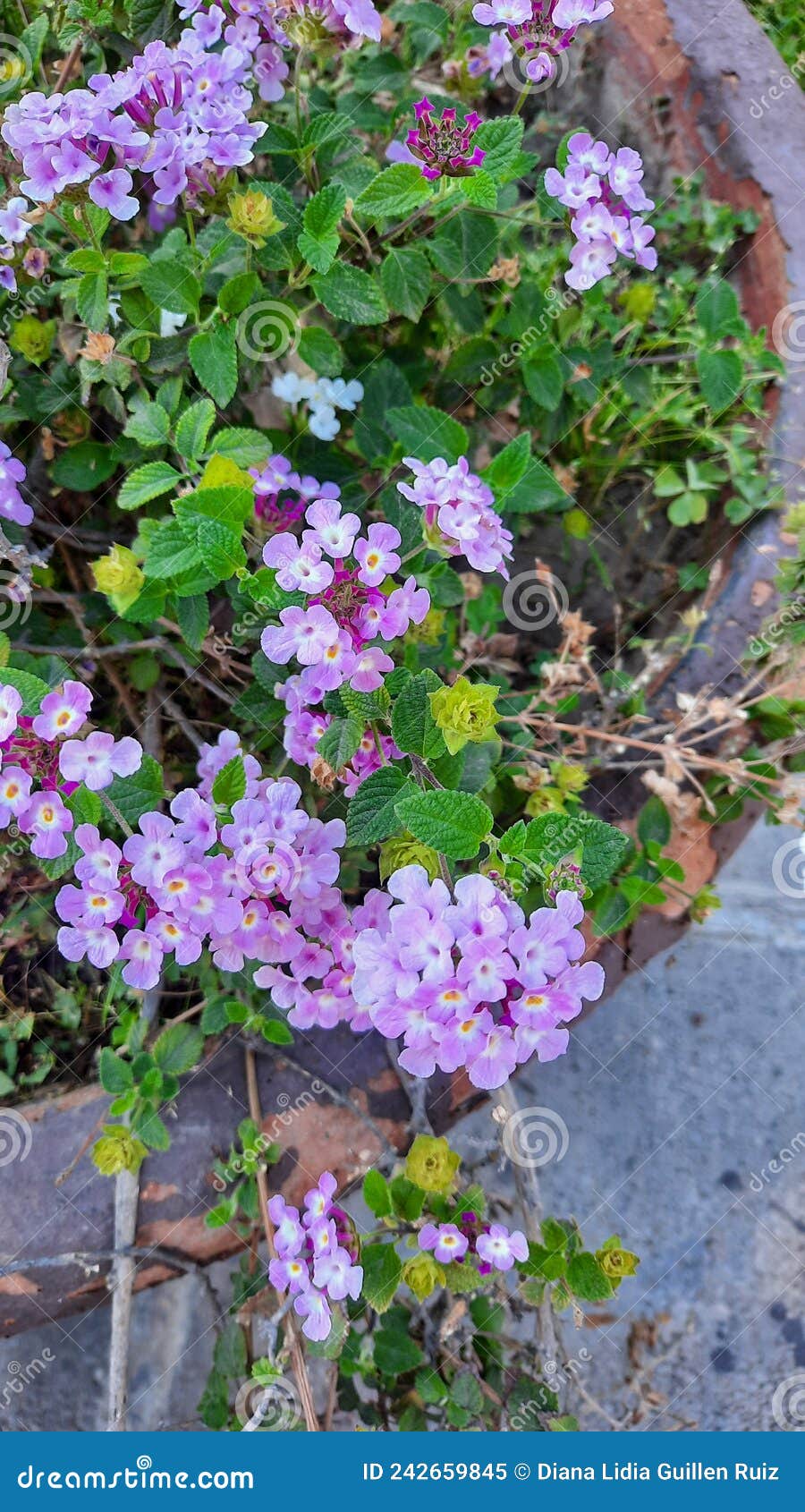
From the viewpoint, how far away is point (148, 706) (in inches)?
57.4

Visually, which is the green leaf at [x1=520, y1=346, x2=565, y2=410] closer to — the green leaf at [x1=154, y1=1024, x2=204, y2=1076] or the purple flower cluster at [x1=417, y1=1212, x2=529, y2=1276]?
the green leaf at [x1=154, y1=1024, x2=204, y2=1076]

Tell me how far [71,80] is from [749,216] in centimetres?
101

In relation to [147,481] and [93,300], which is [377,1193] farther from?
[93,300]

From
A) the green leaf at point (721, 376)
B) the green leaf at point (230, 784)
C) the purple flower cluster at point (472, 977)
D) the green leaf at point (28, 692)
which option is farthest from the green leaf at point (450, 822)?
the green leaf at point (721, 376)

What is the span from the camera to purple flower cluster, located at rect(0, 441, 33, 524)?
119 centimetres

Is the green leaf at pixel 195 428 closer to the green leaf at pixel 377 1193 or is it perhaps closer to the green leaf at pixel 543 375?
the green leaf at pixel 543 375

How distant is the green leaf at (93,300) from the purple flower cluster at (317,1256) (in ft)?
3.30

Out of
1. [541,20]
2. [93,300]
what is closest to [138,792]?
[93,300]

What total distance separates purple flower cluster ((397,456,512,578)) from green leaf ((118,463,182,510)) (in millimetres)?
268

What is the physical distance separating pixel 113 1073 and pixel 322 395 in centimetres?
94

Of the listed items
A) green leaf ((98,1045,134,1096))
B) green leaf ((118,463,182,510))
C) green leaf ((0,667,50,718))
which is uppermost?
green leaf ((118,463,182,510))

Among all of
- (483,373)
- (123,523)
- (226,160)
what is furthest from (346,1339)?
(226,160)

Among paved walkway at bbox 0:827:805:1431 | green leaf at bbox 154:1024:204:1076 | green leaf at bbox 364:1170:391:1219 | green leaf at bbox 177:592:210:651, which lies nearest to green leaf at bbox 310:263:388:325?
green leaf at bbox 177:592:210:651

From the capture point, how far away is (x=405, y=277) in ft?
3.89
